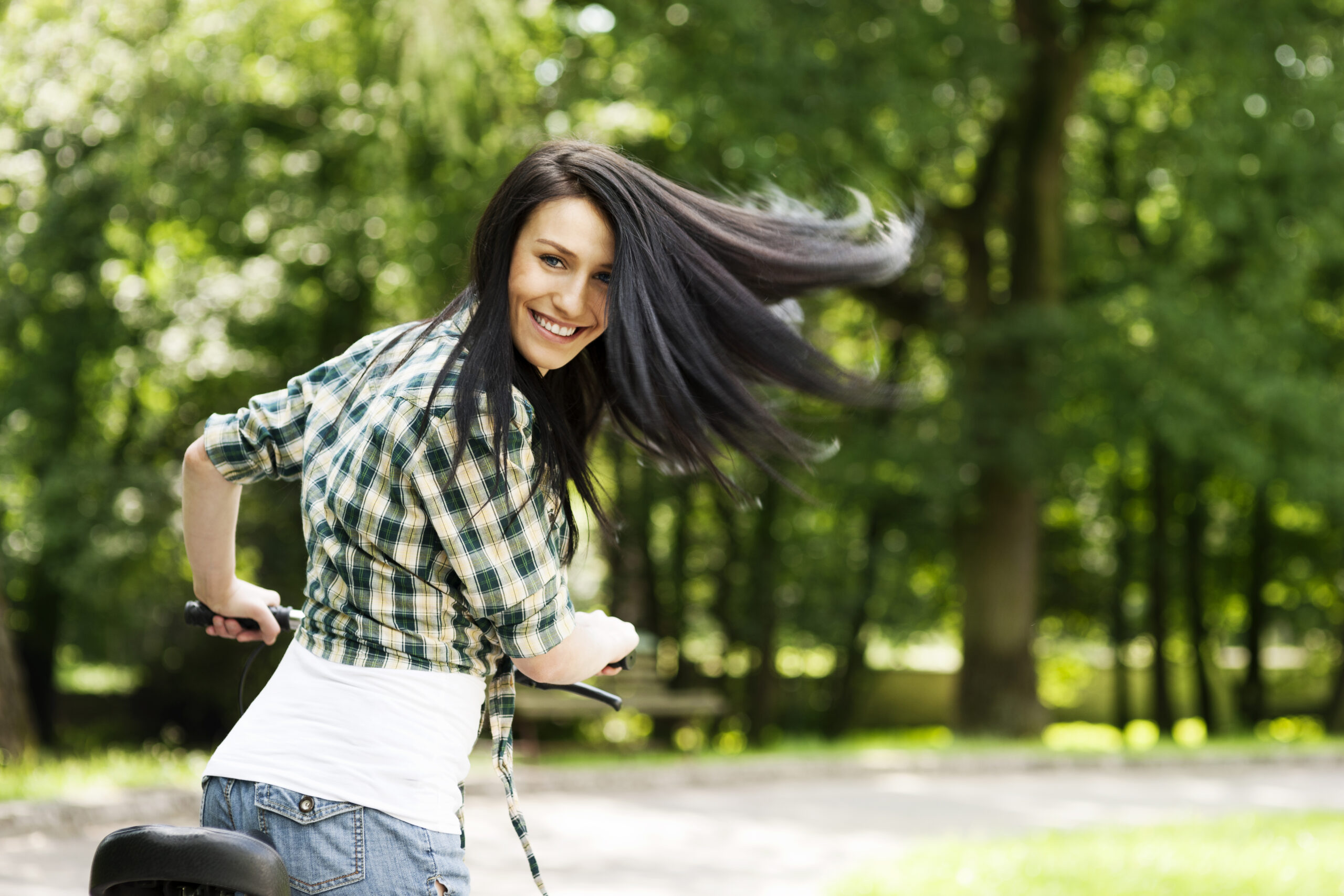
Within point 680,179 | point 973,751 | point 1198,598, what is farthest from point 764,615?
point 680,179

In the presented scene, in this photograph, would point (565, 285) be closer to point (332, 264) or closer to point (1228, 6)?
point (332, 264)

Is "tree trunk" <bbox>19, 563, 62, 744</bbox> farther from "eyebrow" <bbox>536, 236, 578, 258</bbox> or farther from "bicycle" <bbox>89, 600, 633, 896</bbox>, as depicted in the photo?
"eyebrow" <bbox>536, 236, 578, 258</bbox>

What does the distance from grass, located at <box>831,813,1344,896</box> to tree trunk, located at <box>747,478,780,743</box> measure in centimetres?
1139

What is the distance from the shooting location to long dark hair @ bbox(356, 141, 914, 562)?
193 cm

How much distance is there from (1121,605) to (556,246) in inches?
890

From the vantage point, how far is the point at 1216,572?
23531 mm

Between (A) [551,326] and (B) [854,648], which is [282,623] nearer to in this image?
(A) [551,326]

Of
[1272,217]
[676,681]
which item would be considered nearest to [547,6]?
[1272,217]

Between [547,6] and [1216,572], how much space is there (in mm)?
16460

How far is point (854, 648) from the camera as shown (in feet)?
64.9

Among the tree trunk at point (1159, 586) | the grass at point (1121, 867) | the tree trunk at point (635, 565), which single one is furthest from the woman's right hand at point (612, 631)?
the tree trunk at point (1159, 586)

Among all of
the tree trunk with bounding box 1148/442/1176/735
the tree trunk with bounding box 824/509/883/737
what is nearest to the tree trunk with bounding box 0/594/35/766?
the tree trunk with bounding box 824/509/883/737

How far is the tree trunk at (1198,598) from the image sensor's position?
2116cm

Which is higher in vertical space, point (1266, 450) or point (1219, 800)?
→ point (1266, 450)
